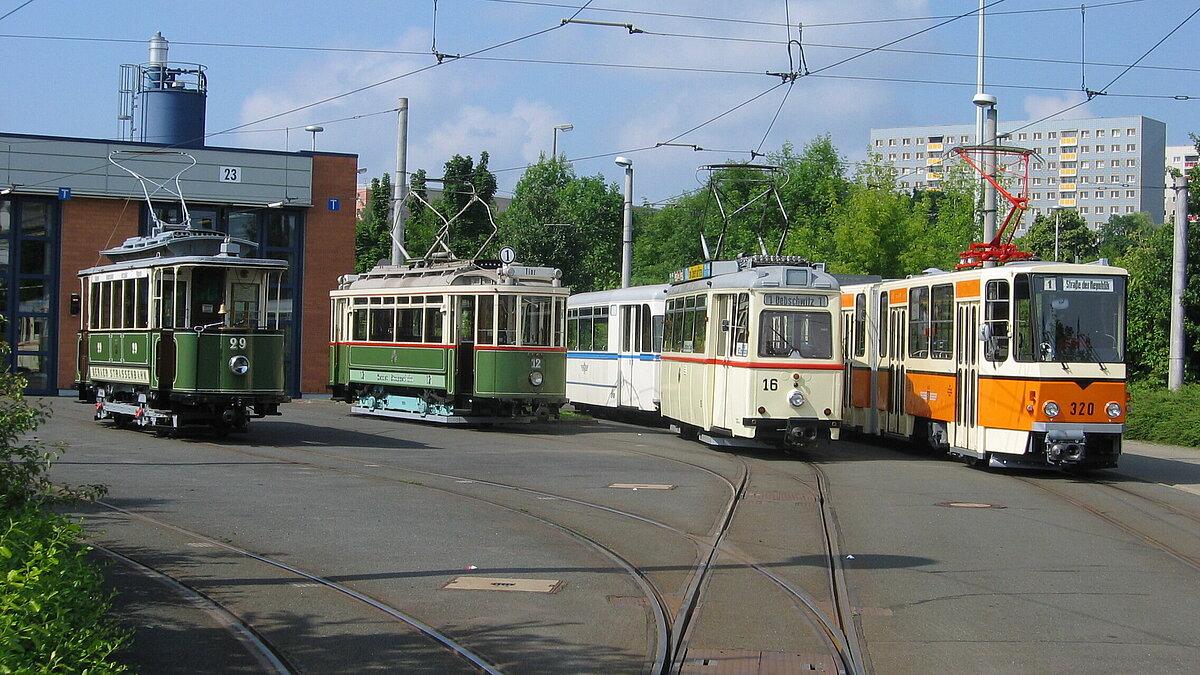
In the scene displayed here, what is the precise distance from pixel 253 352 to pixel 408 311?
6.07m

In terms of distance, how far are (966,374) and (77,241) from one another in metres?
25.7

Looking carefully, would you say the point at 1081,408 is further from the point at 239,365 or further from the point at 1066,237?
the point at 1066,237

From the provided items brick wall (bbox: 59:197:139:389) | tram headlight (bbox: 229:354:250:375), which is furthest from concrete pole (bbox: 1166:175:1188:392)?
brick wall (bbox: 59:197:139:389)

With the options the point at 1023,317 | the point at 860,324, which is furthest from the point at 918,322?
the point at 1023,317

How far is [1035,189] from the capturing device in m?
178

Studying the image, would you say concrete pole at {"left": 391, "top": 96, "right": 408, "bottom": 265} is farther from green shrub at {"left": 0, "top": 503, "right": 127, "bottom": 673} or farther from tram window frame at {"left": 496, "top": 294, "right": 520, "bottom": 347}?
green shrub at {"left": 0, "top": 503, "right": 127, "bottom": 673}

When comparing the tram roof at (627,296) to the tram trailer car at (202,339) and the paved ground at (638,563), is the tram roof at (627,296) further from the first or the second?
the paved ground at (638,563)

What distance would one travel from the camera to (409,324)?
27.5m

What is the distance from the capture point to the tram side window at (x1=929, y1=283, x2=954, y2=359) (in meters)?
20.1

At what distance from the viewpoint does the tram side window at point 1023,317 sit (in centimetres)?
1827

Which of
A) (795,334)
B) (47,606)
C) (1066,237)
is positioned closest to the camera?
(47,606)

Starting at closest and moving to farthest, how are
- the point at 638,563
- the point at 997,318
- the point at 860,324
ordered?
the point at 638,563 < the point at 997,318 < the point at 860,324

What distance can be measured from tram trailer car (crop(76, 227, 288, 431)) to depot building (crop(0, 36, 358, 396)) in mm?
13075

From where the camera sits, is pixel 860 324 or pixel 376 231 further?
pixel 376 231
